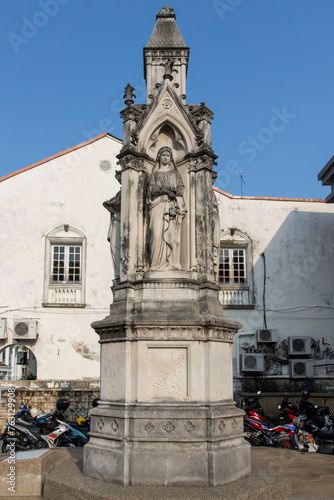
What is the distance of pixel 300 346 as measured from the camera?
18969 millimetres

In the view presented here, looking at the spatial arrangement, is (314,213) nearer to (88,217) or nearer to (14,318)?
(88,217)

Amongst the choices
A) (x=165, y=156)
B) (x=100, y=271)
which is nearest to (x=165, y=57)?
(x=165, y=156)

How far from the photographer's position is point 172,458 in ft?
17.4

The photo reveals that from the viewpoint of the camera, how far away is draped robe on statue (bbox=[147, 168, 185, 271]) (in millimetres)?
6371

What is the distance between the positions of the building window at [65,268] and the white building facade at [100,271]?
40 mm

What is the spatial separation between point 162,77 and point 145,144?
3.83ft

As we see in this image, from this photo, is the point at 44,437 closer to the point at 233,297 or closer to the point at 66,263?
the point at 66,263

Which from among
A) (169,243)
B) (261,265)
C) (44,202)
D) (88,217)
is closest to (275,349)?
(261,265)

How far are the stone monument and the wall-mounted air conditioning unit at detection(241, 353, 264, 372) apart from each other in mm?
12584

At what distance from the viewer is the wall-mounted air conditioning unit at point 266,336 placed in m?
19.0

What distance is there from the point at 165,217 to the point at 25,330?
43.9 ft

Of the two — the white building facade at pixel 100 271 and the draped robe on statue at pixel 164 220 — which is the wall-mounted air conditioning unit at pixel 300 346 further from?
the draped robe on statue at pixel 164 220

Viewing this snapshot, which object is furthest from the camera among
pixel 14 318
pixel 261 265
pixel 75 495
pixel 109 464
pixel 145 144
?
pixel 261 265

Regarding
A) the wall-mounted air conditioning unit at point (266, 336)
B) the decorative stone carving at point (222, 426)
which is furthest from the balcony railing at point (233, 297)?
the decorative stone carving at point (222, 426)
